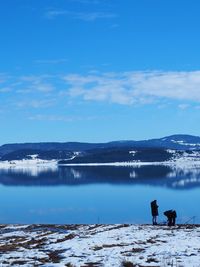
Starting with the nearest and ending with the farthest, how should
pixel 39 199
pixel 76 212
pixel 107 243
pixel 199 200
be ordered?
pixel 107 243, pixel 76 212, pixel 199 200, pixel 39 199

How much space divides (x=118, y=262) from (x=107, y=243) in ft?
18.2

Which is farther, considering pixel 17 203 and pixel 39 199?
pixel 39 199

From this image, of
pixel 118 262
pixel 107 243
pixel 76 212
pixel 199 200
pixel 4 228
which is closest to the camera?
pixel 118 262

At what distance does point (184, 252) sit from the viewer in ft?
59.7

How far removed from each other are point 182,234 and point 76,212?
42.9 meters

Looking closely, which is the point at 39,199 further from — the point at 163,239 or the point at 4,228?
the point at 163,239

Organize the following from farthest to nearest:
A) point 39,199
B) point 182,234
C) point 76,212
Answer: point 39,199
point 76,212
point 182,234

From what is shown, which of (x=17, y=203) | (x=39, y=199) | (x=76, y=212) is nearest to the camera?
(x=76, y=212)

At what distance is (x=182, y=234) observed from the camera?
24688mm

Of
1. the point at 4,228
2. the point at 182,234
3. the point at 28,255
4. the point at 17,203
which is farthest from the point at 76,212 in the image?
the point at 28,255

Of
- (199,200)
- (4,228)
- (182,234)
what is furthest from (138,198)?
(182,234)

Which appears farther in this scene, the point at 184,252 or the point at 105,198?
the point at 105,198

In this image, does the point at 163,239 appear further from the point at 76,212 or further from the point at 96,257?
Result: the point at 76,212

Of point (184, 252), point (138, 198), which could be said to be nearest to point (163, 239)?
point (184, 252)
